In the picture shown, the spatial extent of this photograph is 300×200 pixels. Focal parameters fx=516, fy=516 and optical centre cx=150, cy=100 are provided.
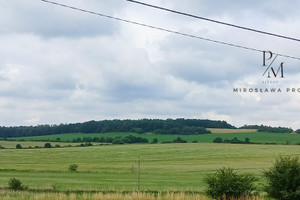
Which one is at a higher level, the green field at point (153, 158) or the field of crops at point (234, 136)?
the field of crops at point (234, 136)

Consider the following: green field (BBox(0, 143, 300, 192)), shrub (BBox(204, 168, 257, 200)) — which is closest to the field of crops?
green field (BBox(0, 143, 300, 192))

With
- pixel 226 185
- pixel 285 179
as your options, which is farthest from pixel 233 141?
pixel 285 179

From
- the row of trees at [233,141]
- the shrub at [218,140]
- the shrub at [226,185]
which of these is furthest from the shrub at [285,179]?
the shrub at [218,140]

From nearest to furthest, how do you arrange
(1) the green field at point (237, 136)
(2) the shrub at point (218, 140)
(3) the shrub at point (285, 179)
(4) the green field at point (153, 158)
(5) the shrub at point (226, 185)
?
(3) the shrub at point (285, 179) → (5) the shrub at point (226, 185) → (4) the green field at point (153, 158) → (1) the green field at point (237, 136) → (2) the shrub at point (218, 140)

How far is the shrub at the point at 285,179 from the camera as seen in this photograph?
2534 centimetres

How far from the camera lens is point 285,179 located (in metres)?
25.4

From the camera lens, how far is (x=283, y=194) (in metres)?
25.4

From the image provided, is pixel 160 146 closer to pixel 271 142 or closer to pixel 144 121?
pixel 271 142

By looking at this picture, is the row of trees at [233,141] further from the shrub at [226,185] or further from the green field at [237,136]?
the shrub at [226,185]

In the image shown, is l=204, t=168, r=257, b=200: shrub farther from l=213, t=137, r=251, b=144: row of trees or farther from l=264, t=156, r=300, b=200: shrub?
l=213, t=137, r=251, b=144: row of trees

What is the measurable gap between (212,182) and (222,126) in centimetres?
13013

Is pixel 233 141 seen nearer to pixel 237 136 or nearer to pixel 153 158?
pixel 237 136

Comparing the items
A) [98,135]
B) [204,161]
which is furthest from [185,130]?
[204,161]

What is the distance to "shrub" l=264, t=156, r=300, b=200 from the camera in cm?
2534
